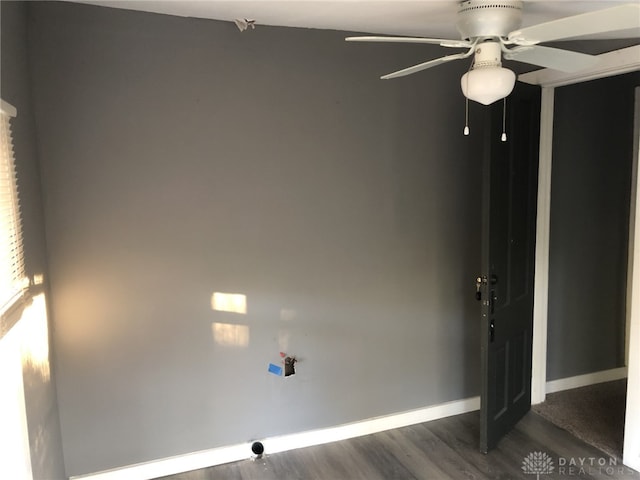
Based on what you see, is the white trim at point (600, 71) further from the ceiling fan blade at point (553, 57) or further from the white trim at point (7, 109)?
the white trim at point (7, 109)

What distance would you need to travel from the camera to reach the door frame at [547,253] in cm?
269

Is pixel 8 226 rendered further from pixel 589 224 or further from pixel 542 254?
pixel 589 224

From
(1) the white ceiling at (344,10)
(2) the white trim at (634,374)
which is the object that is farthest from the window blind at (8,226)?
(2) the white trim at (634,374)

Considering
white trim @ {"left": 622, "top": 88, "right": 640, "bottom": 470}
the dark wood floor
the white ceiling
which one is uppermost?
the white ceiling

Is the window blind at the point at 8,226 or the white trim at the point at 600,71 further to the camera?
the white trim at the point at 600,71

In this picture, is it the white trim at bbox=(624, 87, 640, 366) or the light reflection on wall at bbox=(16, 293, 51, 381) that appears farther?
the white trim at bbox=(624, 87, 640, 366)

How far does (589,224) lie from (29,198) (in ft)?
11.4

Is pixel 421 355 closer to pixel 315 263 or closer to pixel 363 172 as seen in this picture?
pixel 315 263

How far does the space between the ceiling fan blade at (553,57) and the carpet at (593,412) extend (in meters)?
2.17

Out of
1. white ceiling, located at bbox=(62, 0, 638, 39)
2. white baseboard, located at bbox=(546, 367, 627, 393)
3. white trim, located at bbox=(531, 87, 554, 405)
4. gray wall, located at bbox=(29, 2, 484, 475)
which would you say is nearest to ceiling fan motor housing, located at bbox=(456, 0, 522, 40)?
white ceiling, located at bbox=(62, 0, 638, 39)

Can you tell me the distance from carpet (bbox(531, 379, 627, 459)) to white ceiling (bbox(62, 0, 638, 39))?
2359 millimetres

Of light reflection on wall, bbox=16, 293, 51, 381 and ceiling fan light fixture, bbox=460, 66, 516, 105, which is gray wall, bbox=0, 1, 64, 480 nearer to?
light reflection on wall, bbox=16, 293, 51, 381

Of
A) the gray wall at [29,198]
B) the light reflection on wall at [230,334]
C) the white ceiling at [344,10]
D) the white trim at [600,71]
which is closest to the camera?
the gray wall at [29,198]

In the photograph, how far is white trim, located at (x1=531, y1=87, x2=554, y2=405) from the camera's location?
3256 millimetres
